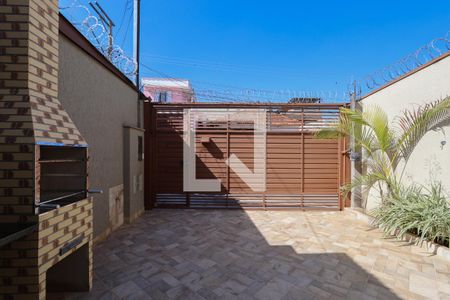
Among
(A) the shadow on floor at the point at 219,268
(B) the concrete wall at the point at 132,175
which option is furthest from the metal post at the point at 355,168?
(B) the concrete wall at the point at 132,175

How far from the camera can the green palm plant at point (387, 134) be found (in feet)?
13.1

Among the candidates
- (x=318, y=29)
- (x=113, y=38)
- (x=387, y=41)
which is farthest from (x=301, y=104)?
(x=113, y=38)

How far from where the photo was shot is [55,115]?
6.72ft

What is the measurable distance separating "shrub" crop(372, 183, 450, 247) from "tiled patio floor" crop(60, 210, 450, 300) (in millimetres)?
290

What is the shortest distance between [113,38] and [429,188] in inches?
282

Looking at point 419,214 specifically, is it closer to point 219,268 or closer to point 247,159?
point 219,268

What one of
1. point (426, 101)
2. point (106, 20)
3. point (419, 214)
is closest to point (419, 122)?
point (426, 101)

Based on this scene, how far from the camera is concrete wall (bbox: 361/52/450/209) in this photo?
148 inches

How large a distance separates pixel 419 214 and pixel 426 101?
→ 2085 mm

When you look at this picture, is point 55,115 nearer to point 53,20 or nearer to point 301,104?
point 53,20

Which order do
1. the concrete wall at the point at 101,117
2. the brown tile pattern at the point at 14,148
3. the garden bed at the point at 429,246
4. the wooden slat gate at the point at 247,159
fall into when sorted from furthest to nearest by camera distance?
the wooden slat gate at the point at 247,159 < the garden bed at the point at 429,246 < the concrete wall at the point at 101,117 < the brown tile pattern at the point at 14,148

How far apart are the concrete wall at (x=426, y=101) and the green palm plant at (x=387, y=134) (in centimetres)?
14

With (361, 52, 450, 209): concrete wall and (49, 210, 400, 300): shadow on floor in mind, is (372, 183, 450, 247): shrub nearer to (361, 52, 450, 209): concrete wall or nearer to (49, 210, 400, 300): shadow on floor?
(361, 52, 450, 209): concrete wall

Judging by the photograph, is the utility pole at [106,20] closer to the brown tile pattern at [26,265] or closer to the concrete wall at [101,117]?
the concrete wall at [101,117]
